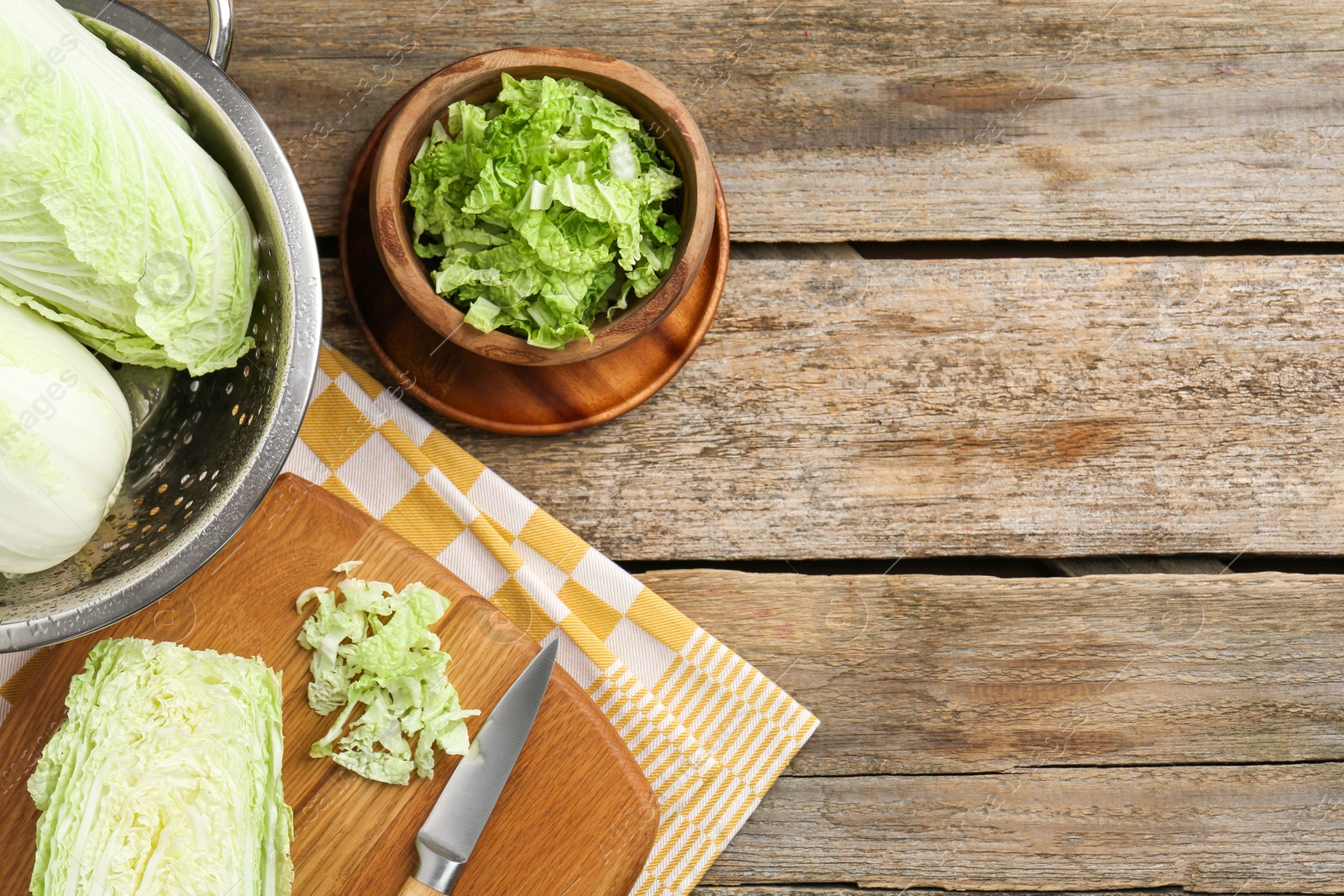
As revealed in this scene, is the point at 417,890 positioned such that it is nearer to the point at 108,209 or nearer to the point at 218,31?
the point at 108,209

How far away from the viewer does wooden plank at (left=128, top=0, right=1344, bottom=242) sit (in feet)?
6.99

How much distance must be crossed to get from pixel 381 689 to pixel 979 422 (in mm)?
1492

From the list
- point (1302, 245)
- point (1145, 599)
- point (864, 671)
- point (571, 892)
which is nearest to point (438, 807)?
point (571, 892)

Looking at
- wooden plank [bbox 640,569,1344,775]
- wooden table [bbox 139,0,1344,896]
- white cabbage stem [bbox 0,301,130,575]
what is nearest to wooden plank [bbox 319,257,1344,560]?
wooden table [bbox 139,0,1344,896]

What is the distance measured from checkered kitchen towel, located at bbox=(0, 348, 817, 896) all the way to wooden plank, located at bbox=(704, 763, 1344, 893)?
5.7 inches

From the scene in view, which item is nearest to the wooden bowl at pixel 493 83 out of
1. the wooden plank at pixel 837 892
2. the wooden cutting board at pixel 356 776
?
the wooden cutting board at pixel 356 776

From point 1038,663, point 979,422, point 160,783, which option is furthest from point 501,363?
point 1038,663

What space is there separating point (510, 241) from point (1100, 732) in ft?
5.95

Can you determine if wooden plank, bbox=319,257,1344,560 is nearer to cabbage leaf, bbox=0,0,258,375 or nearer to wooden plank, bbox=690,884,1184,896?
cabbage leaf, bbox=0,0,258,375

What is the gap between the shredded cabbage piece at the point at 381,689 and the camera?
183cm

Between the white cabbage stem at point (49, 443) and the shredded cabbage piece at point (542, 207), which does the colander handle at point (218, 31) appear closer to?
the shredded cabbage piece at point (542, 207)

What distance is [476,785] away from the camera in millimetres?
1850

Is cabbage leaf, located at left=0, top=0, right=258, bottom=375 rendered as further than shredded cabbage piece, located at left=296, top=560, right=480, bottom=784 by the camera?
→ No

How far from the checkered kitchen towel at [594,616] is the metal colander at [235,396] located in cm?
36
